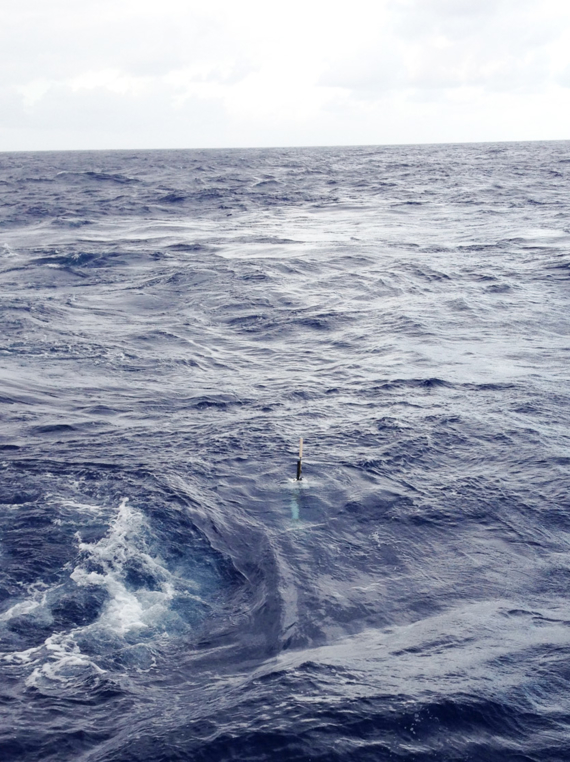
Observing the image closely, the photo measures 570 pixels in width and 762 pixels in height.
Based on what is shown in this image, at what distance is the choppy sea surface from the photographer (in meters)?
10.2

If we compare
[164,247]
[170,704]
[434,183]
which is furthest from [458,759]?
[434,183]

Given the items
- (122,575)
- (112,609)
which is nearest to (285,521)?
A: (122,575)

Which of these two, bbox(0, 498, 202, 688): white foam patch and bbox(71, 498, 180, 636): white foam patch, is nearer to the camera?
bbox(0, 498, 202, 688): white foam patch

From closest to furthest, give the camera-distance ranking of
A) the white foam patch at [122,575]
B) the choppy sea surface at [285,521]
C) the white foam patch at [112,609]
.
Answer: the choppy sea surface at [285,521] < the white foam patch at [112,609] < the white foam patch at [122,575]

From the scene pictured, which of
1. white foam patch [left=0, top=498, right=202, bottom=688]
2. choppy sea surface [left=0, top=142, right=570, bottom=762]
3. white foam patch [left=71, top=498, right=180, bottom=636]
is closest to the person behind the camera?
choppy sea surface [left=0, top=142, right=570, bottom=762]

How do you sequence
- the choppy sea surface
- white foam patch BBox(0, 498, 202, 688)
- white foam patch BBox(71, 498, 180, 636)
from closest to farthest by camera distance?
the choppy sea surface, white foam patch BBox(0, 498, 202, 688), white foam patch BBox(71, 498, 180, 636)

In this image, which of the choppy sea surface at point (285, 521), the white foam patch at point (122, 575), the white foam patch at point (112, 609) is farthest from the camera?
the white foam patch at point (122, 575)

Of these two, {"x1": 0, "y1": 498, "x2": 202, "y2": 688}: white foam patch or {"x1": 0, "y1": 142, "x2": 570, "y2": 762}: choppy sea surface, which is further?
{"x1": 0, "y1": 498, "x2": 202, "y2": 688}: white foam patch

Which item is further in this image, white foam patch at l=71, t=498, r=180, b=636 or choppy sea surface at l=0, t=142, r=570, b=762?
white foam patch at l=71, t=498, r=180, b=636

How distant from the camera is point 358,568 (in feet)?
45.4

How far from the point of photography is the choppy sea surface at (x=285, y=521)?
33.3 feet

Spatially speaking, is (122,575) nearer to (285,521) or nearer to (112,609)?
(112,609)

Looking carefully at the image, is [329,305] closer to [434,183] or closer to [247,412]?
[247,412]

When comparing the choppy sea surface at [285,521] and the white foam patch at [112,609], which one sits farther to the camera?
the white foam patch at [112,609]
